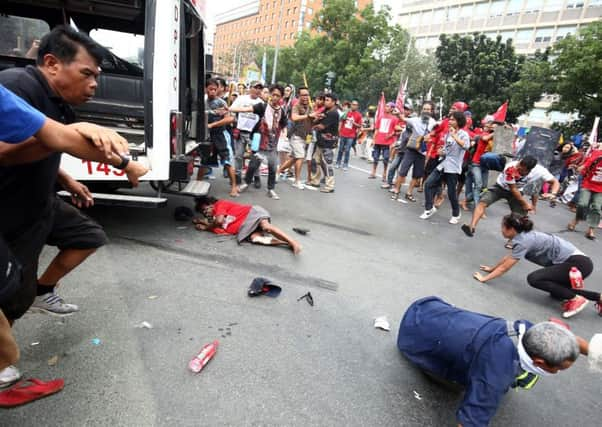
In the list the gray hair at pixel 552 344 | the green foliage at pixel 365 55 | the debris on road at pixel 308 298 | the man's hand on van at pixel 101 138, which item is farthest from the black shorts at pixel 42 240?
the green foliage at pixel 365 55

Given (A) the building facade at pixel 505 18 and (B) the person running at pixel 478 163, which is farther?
(A) the building facade at pixel 505 18

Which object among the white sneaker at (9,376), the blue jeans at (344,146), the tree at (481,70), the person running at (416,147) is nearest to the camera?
the white sneaker at (9,376)

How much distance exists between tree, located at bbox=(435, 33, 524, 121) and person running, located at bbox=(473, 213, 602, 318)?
20.9m

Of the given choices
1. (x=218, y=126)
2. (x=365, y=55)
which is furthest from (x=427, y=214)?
(x=365, y=55)

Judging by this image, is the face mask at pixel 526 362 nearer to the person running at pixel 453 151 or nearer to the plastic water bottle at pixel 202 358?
the plastic water bottle at pixel 202 358

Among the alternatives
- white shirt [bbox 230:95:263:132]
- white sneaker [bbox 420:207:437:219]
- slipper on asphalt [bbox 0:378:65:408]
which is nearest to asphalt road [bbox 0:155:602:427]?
slipper on asphalt [bbox 0:378:65:408]

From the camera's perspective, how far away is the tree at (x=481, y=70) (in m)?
23.0

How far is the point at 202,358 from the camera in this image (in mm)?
2303

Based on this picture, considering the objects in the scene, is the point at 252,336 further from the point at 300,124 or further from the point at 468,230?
the point at 300,124

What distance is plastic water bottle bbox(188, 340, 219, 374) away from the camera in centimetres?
223

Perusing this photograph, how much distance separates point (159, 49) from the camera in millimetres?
3359

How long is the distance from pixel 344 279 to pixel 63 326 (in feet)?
7.91

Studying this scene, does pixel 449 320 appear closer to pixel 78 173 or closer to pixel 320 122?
pixel 78 173

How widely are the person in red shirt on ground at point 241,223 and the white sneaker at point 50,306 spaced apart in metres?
1.99
